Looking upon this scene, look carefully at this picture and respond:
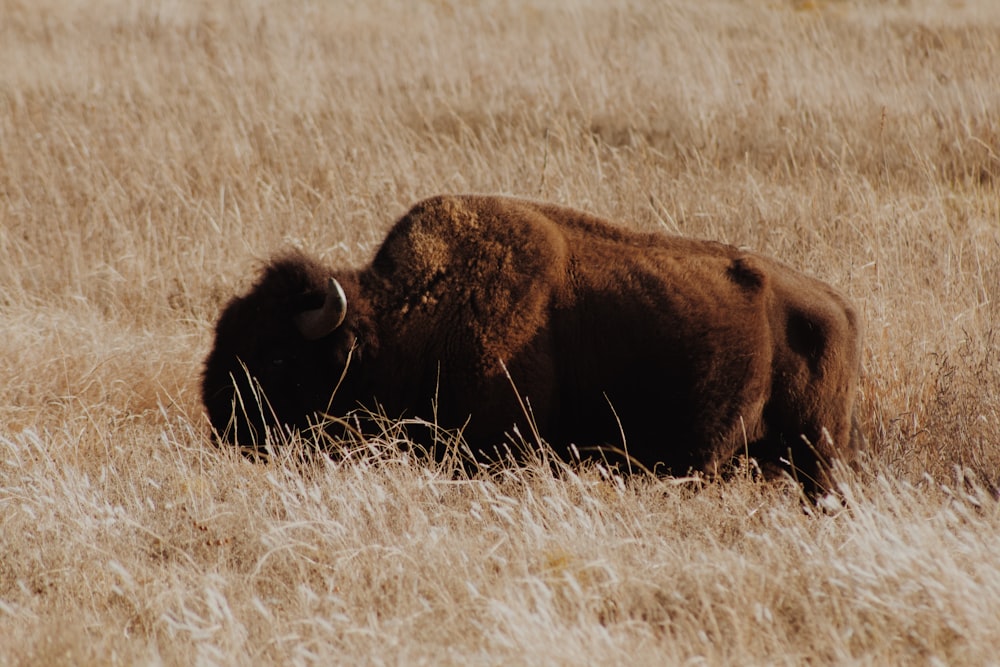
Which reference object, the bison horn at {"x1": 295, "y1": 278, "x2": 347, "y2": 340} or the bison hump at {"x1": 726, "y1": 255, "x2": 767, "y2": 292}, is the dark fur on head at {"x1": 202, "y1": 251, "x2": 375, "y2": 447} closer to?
the bison horn at {"x1": 295, "y1": 278, "x2": 347, "y2": 340}

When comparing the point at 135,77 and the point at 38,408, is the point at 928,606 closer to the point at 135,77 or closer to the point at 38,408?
the point at 38,408

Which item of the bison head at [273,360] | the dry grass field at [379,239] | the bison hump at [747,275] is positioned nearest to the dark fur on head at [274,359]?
the bison head at [273,360]

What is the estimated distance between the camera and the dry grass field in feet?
11.7

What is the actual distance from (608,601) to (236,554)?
1.49 metres

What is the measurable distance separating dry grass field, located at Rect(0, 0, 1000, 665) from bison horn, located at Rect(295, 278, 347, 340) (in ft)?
2.08

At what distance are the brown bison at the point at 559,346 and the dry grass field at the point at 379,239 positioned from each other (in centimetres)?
28

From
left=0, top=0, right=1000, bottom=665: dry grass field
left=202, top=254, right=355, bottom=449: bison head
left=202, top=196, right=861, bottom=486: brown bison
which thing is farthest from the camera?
left=202, top=254, right=355, bottom=449: bison head

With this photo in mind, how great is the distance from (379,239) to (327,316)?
353cm

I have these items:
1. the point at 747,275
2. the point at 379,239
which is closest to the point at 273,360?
the point at 747,275

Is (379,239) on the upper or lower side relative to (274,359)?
lower

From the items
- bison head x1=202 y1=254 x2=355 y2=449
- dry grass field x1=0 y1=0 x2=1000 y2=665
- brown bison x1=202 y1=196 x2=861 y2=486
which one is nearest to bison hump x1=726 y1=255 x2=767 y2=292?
brown bison x1=202 y1=196 x2=861 y2=486

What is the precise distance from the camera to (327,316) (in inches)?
202

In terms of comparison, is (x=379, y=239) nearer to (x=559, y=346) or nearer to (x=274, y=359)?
(x=274, y=359)

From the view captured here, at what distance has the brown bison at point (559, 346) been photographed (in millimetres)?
5055
